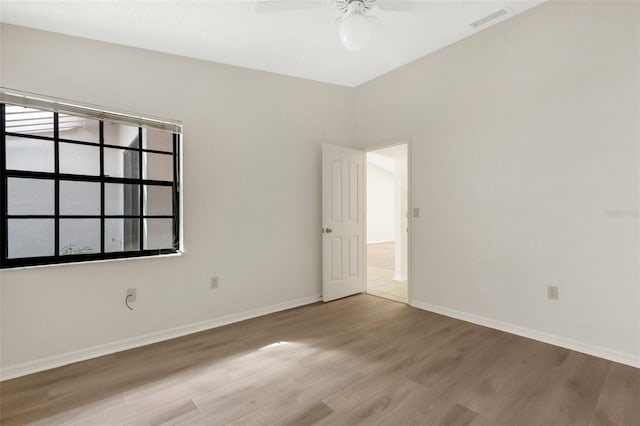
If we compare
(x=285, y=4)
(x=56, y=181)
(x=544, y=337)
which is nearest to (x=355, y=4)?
(x=285, y=4)

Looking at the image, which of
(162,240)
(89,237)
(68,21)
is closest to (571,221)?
(162,240)

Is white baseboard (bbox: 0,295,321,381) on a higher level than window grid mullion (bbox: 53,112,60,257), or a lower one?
lower

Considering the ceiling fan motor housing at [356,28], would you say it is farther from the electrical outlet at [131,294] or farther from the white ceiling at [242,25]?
the electrical outlet at [131,294]

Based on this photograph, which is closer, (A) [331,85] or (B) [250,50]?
(B) [250,50]

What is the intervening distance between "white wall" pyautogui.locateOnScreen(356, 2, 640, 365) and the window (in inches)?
110

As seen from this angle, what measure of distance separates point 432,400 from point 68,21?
380 cm

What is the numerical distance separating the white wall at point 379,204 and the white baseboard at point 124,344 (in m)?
7.60

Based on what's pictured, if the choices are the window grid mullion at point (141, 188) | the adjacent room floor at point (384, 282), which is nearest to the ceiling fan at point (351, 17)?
the window grid mullion at point (141, 188)

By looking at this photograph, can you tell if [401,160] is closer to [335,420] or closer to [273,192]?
[273,192]

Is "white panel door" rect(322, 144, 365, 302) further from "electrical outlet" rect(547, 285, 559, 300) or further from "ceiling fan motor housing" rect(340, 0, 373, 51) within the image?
"electrical outlet" rect(547, 285, 559, 300)

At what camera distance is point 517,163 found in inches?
112

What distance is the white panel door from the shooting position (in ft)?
13.0

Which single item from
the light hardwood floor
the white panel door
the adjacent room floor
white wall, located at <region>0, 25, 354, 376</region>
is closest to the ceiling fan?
white wall, located at <region>0, 25, 354, 376</region>

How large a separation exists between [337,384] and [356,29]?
2.35m
